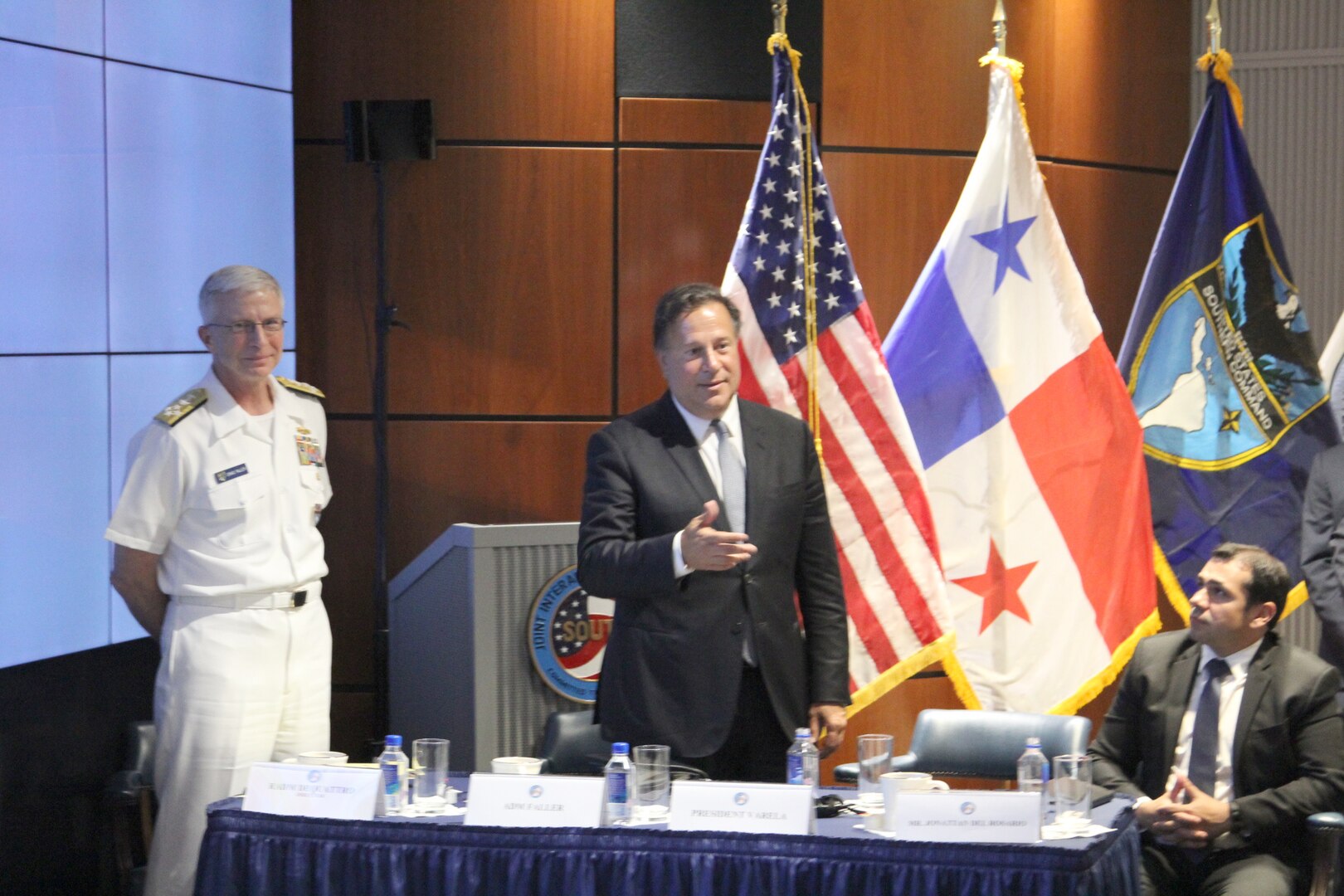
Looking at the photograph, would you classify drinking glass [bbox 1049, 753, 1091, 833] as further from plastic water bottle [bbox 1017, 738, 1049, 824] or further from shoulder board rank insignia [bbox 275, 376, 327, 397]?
shoulder board rank insignia [bbox 275, 376, 327, 397]

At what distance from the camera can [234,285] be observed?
329cm

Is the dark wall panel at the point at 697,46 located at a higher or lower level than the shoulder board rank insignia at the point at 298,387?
higher

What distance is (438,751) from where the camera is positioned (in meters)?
2.65

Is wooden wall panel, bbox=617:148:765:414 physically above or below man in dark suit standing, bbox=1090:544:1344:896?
above

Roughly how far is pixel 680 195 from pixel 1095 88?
1.55 meters

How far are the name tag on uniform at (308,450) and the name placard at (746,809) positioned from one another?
1.46 meters

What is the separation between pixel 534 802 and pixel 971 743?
4.87 feet

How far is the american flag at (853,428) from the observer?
425 centimetres

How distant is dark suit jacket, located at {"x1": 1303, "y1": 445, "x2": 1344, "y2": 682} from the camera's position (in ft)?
13.3

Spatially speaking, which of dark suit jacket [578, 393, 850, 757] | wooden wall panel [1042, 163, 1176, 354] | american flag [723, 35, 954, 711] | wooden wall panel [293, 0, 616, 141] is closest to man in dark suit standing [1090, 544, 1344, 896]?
dark suit jacket [578, 393, 850, 757]

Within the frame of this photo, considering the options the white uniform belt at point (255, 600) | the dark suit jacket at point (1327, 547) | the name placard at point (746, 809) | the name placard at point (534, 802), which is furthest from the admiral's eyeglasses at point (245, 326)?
the dark suit jacket at point (1327, 547)

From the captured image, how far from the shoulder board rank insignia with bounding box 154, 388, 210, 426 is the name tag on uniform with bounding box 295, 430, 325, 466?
0.25 meters

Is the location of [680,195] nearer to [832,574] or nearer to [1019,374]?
[1019,374]

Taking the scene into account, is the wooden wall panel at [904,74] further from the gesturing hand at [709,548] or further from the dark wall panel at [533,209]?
the gesturing hand at [709,548]
